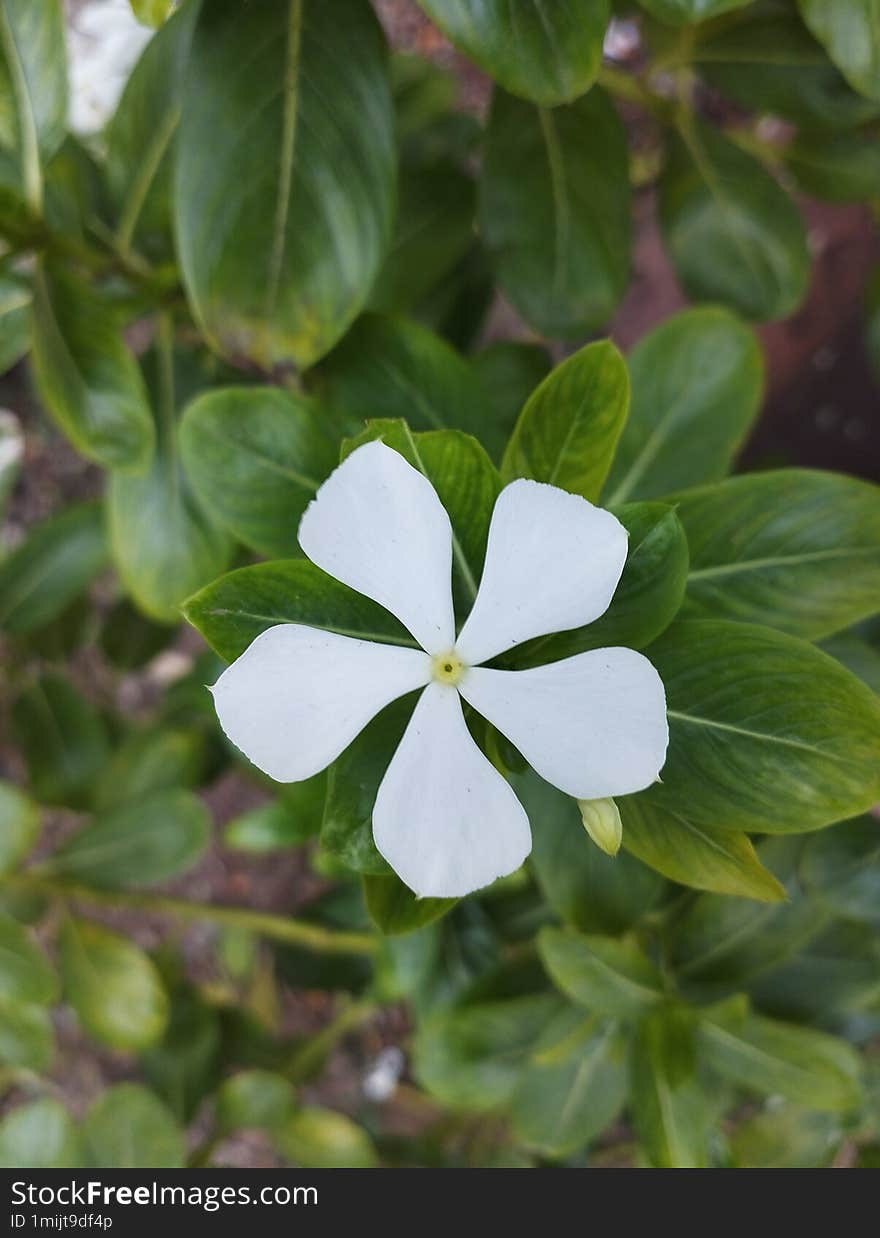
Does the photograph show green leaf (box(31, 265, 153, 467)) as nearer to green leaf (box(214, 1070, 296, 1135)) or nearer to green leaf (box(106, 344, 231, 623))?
green leaf (box(106, 344, 231, 623))

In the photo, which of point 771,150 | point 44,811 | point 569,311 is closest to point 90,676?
point 44,811

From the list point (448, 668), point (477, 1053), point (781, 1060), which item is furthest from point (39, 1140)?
point (448, 668)

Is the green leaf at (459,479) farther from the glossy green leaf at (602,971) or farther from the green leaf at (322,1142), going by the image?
the green leaf at (322,1142)

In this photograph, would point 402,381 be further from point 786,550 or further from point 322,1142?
point 322,1142

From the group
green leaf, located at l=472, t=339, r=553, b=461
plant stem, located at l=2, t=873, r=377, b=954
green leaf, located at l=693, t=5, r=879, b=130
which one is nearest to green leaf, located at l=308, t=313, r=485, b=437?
green leaf, located at l=472, t=339, r=553, b=461
